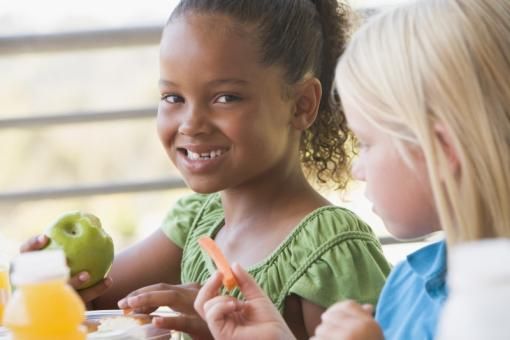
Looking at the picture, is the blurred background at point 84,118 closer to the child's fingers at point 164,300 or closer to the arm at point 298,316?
the arm at point 298,316

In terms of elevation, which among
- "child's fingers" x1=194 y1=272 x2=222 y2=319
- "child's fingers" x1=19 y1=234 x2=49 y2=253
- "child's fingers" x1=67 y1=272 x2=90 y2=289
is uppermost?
"child's fingers" x1=19 y1=234 x2=49 y2=253

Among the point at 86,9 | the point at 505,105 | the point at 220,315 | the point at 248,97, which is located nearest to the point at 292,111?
the point at 248,97

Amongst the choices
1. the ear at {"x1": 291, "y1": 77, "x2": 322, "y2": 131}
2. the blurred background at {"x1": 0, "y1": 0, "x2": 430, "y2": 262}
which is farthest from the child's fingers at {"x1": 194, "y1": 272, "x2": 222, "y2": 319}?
the blurred background at {"x1": 0, "y1": 0, "x2": 430, "y2": 262}

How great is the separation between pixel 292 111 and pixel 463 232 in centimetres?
82

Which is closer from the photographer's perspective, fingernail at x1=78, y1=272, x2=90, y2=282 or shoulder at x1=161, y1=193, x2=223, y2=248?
fingernail at x1=78, y1=272, x2=90, y2=282

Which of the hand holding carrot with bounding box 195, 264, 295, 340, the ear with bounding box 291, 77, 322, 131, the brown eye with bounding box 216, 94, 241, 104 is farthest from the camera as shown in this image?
the ear with bounding box 291, 77, 322, 131

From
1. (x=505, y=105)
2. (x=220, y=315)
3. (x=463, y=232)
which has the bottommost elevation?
(x=220, y=315)

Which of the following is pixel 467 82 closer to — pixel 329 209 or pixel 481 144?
pixel 481 144

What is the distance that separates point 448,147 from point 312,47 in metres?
0.83

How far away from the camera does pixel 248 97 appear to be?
1762 mm

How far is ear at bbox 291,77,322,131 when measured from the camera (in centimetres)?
185

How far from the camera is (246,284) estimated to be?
1.30 m

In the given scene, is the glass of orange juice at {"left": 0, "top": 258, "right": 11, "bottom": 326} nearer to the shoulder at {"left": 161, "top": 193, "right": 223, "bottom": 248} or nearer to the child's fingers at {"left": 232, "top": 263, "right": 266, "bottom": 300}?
the child's fingers at {"left": 232, "top": 263, "right": 266, "bottom": 300}

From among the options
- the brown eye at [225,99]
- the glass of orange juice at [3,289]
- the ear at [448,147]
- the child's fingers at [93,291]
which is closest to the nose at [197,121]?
the brown eye at [225,99]
